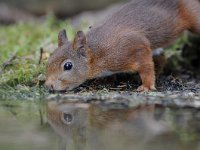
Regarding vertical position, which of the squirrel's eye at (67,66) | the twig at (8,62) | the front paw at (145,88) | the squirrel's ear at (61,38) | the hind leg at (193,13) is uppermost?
the hind leg at (193,13)

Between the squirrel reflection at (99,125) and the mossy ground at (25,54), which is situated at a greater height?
Result: the mossy ground at (25,54)

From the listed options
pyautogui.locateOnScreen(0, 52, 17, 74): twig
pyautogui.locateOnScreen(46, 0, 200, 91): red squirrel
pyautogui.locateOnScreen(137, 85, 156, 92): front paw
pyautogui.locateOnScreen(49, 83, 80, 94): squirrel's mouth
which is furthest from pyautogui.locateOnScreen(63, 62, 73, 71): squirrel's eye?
pyautogui.locateOnScreen(0, 52, 17, 74): twig

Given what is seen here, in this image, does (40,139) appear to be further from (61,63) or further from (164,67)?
(164,67)

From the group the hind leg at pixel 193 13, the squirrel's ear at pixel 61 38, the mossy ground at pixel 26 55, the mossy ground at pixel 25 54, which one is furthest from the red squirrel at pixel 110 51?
the hind leg at pixel 193 13

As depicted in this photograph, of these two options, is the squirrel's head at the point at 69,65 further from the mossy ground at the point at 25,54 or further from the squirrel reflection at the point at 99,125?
the squirrel reflection at the point at 99,125

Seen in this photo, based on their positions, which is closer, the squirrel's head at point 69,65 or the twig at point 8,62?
the squirrel's head at point 69,65

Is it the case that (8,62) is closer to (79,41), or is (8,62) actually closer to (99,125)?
(79,41)

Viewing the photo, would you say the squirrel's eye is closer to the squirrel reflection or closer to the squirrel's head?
the squirrel's head
